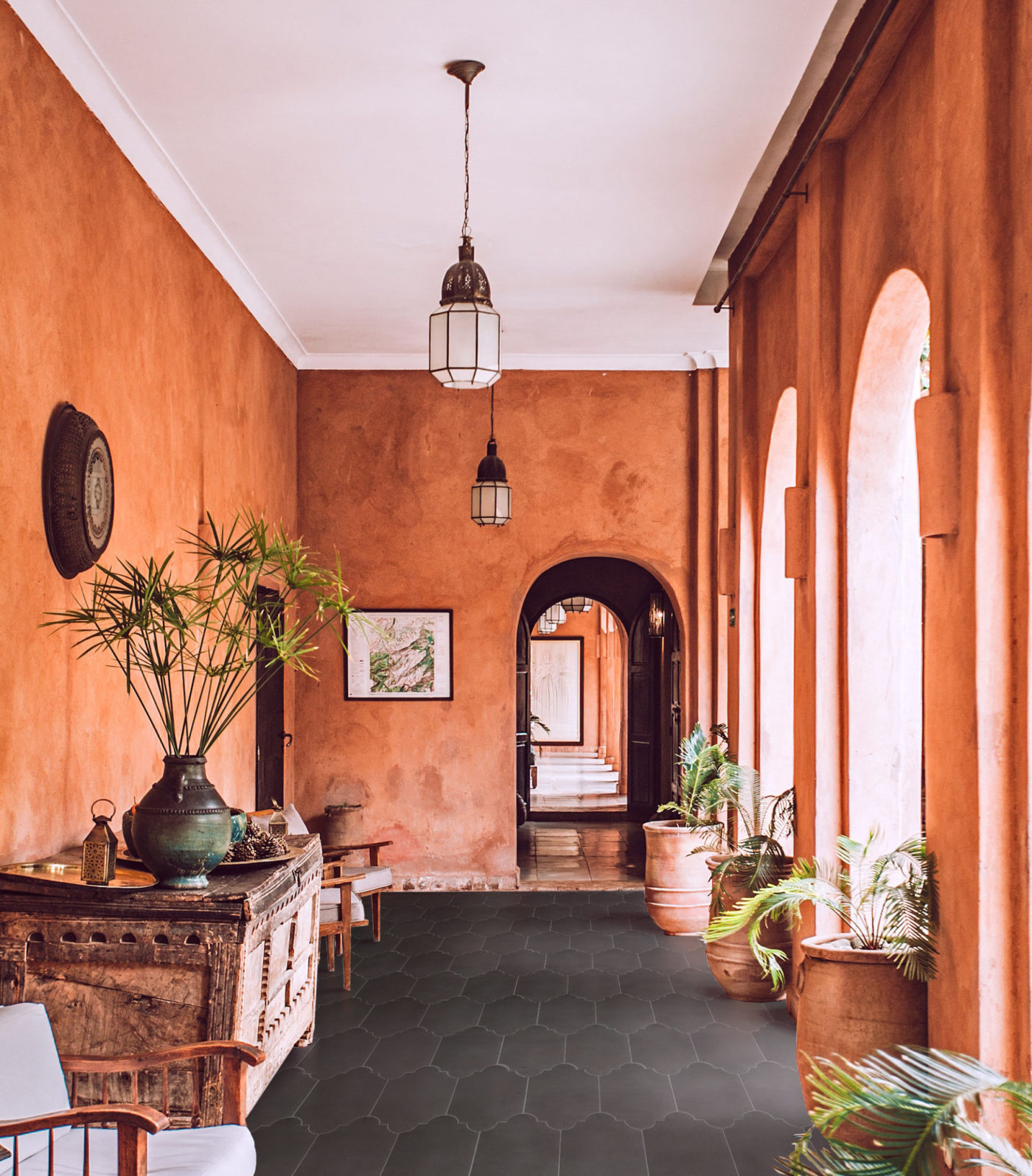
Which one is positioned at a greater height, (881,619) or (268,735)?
(881,619)

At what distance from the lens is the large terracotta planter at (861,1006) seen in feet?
11.9

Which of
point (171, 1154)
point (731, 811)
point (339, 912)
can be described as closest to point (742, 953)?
point (731, 811)

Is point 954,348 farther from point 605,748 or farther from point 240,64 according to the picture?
point 605,748

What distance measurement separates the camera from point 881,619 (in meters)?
4.77

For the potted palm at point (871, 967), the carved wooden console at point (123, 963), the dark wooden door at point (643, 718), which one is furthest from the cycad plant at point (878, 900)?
the dark wooden door at point (643, 718)

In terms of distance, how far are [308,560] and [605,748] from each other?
502 inches

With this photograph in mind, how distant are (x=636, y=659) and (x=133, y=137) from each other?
8789mm

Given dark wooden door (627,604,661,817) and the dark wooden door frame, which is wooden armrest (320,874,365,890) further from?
dark wooden door (627,604,661,817)

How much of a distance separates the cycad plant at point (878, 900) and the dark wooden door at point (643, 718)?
7.44m

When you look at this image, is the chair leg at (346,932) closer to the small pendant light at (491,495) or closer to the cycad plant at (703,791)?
the cycad plant at (703,791)

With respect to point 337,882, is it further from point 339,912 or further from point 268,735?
point 268,735

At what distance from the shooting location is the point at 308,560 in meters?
8.92

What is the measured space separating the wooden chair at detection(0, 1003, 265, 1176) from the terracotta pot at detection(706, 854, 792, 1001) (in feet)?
9.86

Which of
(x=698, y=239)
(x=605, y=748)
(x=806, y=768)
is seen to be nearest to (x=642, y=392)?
(x=698, y=239)
